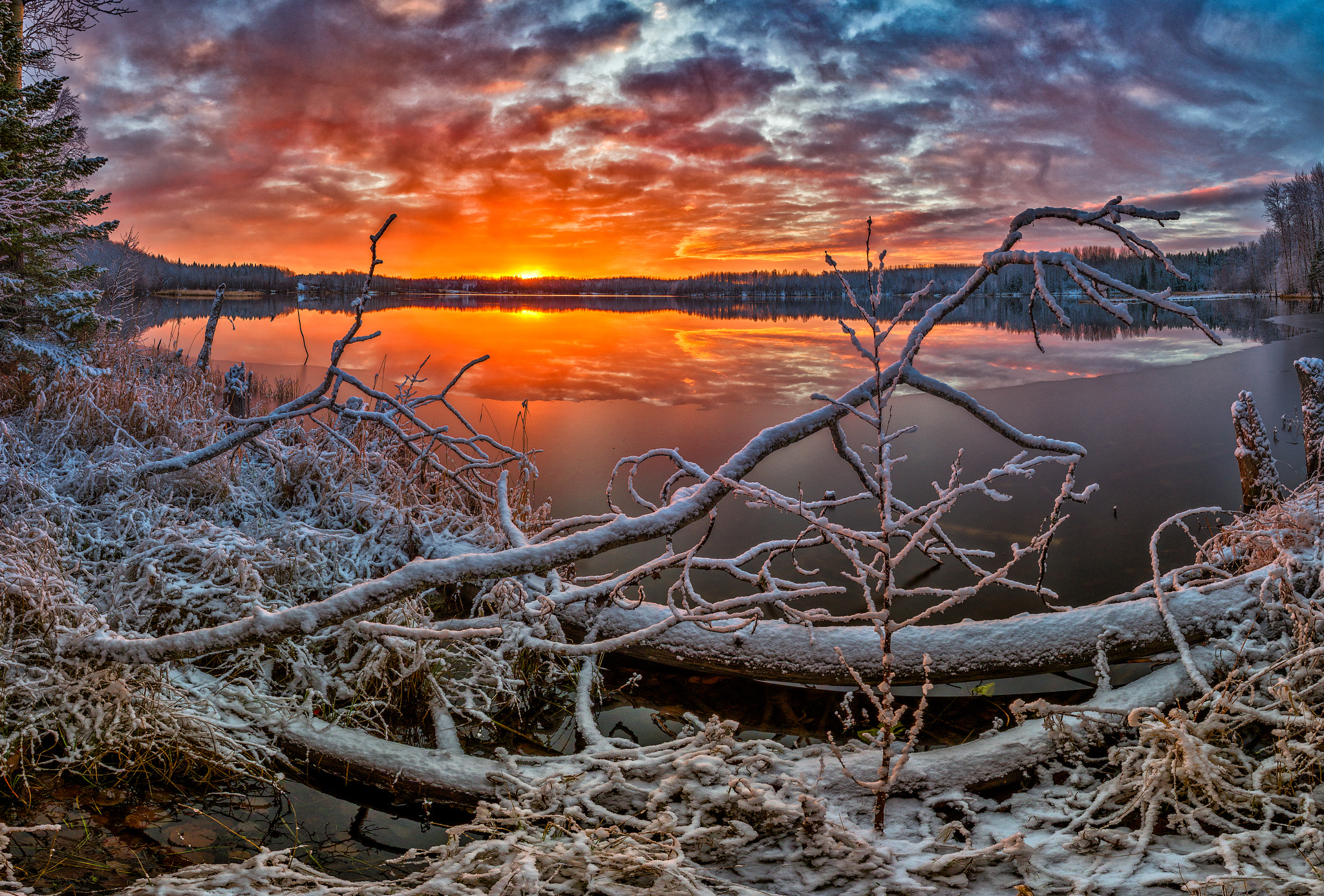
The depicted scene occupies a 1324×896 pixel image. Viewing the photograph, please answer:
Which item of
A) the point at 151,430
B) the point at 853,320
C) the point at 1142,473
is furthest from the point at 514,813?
the point at 853,320

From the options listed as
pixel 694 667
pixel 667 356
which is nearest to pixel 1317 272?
pixel 667 356

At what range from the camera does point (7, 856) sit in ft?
8.30

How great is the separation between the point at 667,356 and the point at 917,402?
9.44m

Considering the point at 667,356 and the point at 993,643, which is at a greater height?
the point at 667,356

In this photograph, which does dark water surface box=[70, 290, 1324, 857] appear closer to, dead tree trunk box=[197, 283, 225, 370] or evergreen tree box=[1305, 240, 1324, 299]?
dead tree trunk box=[197, 283, 225, 370]

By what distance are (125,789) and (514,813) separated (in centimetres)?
201

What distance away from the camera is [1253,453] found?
7.09 metres

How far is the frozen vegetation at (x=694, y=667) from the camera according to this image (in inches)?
106

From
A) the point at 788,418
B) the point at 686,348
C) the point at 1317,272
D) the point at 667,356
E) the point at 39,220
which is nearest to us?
the point at 39,220

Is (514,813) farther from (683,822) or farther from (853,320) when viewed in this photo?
(853,320)

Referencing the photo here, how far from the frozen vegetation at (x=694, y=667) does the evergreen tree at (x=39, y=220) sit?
4309 mm

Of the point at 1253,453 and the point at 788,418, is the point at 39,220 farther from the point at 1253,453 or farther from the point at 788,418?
the point at 1253,453

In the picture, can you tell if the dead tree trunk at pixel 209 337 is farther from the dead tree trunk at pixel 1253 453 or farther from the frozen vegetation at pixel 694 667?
the dead tree trunk at pixel 1253 453

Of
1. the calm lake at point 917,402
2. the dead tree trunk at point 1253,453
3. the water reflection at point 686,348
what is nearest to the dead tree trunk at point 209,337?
the water reflection at point 686,348
